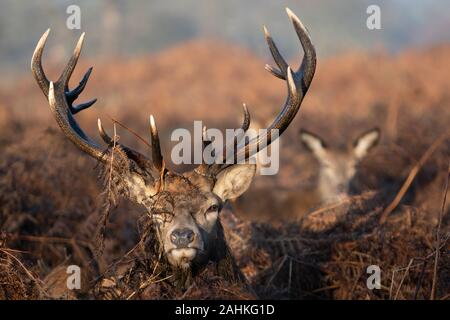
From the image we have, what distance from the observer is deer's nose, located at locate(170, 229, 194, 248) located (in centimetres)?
556

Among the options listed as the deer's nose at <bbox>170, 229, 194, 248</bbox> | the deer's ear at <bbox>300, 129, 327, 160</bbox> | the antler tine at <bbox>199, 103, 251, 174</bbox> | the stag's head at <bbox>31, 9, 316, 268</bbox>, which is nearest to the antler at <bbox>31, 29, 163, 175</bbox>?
the stag's head at <bbox>31, 9, 316, 268</bbox>

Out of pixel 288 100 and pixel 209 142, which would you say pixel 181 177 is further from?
pixel 288 100

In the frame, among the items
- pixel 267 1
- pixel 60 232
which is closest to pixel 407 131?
pixel 60 232

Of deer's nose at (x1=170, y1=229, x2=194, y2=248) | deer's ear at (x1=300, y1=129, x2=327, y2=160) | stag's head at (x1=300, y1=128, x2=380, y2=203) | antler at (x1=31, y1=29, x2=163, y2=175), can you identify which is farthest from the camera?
deer's ear at (x1=300, y1=129, x2=327, y2=160)

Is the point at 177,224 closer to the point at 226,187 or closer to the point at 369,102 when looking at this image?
the point at 226,187

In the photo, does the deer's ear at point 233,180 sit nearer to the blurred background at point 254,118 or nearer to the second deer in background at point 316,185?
the blurred background at point 254,118

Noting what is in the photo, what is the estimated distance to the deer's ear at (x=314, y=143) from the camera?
13141 millimetres

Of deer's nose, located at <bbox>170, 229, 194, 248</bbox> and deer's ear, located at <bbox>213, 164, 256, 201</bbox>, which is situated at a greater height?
deer's ear, located at <bbox>213, 164, 256, 201</bbox>

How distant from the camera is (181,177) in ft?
19.7

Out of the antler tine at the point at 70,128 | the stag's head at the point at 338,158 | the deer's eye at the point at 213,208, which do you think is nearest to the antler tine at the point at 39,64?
the antler tine at the point at 70,128

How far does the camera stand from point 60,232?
822 centimetres

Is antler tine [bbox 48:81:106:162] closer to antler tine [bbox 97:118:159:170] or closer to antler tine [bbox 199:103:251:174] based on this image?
antler tine [bbox 97:118:159:170]

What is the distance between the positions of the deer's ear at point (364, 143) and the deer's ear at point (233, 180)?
6427mm
